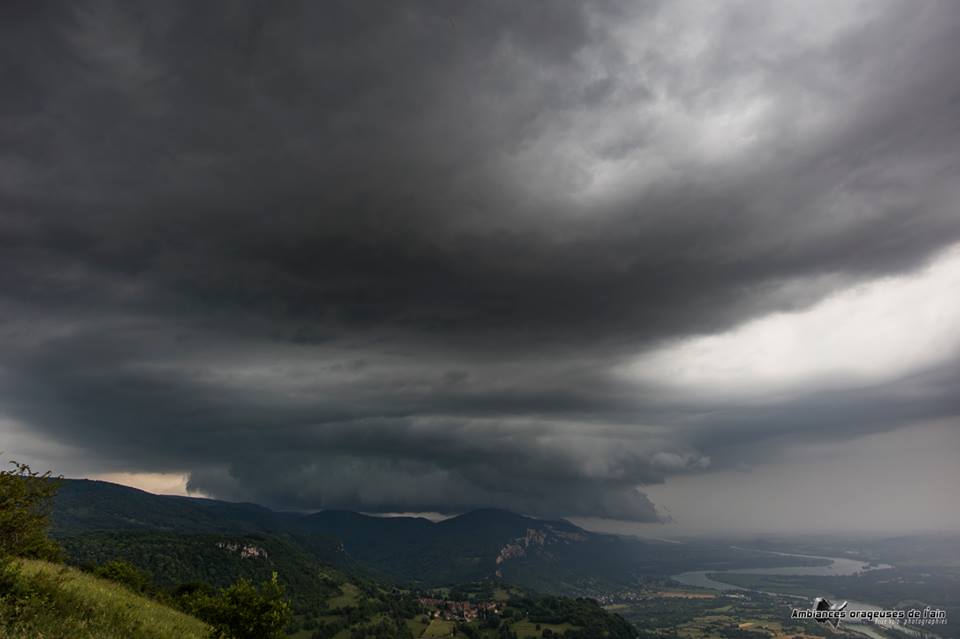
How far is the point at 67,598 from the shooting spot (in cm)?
2167

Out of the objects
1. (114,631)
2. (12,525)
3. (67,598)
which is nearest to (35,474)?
(12,525)

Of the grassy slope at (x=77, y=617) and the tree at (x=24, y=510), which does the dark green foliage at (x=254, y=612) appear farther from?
the grassy slope at (x=77, y=617)

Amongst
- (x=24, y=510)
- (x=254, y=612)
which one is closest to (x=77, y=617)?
(x=24, y=510)

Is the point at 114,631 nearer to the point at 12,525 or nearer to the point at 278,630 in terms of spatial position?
the point at 12,525

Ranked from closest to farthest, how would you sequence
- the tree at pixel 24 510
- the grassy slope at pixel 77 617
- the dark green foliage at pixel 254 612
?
the grassy slope at pixel 77 617 < the tree at pixel 24 510 < the dark green foliage at pixel 254 612

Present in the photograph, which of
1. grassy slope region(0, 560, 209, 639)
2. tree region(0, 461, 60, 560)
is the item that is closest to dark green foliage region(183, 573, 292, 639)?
tree region(0, 461, 60, 560)

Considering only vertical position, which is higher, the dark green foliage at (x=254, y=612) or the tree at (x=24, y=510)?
the tree at (x=24, y=510)

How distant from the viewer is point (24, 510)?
36.6 meters

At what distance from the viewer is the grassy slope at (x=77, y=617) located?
17500 mm

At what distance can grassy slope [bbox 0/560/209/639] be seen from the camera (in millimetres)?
17500

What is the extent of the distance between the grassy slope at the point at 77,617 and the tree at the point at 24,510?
1193cm

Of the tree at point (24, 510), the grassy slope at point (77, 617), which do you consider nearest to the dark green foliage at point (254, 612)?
the tree at point (24, 510)

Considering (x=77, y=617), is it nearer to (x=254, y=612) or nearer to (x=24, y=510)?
(x=24, y=510)

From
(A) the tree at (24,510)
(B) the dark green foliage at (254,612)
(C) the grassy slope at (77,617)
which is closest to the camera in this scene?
(C) the grassy slope at (77,617)
